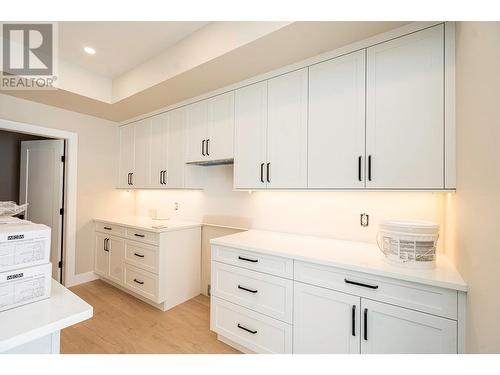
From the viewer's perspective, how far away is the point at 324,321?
147 centimetres

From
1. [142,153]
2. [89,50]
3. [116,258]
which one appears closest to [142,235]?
[116,258]

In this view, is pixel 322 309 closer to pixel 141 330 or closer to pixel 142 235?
pixel 141 330

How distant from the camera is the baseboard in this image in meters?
3.09

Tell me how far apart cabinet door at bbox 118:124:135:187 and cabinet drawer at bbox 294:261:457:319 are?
2936 mm

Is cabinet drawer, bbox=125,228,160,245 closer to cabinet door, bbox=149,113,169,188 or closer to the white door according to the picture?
cabinet door, bbox=149,113,169,188

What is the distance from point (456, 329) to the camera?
1.12 m

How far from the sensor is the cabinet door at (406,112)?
137 centimetres

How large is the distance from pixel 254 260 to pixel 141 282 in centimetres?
162

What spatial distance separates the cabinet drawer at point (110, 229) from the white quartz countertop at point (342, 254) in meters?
1.66

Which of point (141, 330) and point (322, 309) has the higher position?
point (322, 309)

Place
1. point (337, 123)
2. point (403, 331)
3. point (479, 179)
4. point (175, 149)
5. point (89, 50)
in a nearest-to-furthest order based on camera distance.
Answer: point (479, 179)
point (403, 331)
point (337, 123)
point (89, 50)
point (175, 149)

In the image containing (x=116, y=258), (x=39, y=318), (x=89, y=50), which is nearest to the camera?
(x=39, y=318)
